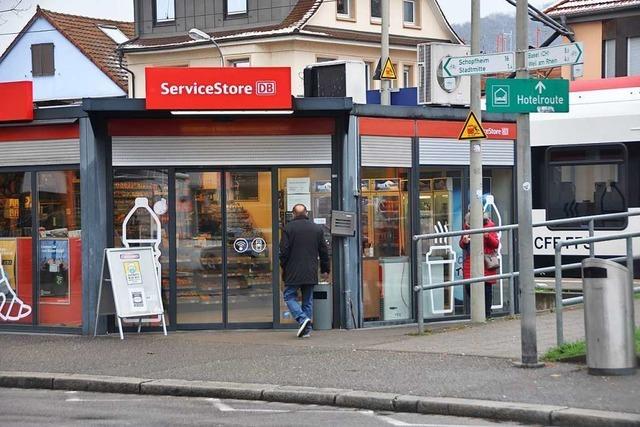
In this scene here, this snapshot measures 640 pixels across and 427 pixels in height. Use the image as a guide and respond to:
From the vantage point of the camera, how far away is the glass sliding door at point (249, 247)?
17328mm

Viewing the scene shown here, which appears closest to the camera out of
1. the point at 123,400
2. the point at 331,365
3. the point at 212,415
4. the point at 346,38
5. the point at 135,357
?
the point at 212,415

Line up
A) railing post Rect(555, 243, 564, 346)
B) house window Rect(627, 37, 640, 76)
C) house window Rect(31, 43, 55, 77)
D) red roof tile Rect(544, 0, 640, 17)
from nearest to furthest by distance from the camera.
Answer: railing post Rect(555, 243, 564, 346)
red roof tile Rect(544, 0, 640, 17)
house window Rect(627, 37, 640, 76)
house window Rect(31, 43, 55, 77)

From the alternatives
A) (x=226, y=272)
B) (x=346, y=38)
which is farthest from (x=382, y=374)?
(x=346, y=38)

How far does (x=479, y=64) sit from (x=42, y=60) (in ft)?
149

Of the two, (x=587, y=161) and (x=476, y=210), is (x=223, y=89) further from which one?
(x=587, y=161)

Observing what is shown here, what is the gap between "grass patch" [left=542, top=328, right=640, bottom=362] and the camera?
12.6m

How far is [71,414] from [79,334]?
6.38 meters

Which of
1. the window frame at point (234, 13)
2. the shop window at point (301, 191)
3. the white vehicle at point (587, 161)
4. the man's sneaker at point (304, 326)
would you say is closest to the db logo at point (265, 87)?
the shop window at point (301, 191)

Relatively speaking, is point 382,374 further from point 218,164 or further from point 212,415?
point 218,164

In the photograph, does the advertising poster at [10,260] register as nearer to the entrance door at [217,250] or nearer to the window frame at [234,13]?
the entrance door at [217,250]

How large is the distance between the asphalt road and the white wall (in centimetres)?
4169

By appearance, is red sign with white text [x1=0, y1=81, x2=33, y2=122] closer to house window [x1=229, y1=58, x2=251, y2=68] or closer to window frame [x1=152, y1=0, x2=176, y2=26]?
house window [x1=229, y1=58, x2=251, y2=68]

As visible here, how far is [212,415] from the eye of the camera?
10.9 meters

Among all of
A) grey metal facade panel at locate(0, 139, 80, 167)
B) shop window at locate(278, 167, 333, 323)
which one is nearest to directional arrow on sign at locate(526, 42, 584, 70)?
shop window at locate(278, 167, 333, 323)
